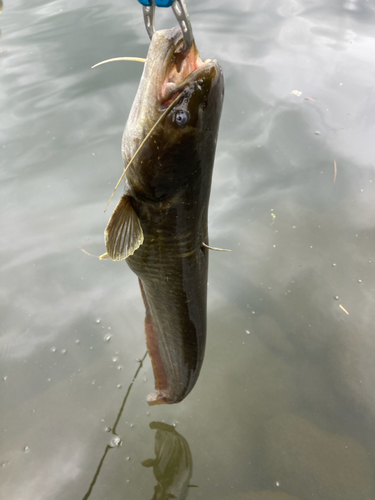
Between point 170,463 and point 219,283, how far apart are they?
4.01ft

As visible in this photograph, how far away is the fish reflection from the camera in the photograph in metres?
1.93

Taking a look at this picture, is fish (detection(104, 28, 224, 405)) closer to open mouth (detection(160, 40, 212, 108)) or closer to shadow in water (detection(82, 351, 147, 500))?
open mouth (detection(160, 40, 212, 108))

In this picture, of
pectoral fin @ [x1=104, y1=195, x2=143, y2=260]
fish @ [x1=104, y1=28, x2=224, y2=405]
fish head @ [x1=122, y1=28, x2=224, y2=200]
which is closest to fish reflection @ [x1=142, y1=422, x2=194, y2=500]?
fish @ [x1=104, y1=28, x2=224, y2=405]

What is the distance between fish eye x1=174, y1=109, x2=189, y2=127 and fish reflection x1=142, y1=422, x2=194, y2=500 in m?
A: 1.78

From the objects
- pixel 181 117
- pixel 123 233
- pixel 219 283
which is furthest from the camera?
pixel 219 283

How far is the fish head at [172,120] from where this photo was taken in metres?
1.05

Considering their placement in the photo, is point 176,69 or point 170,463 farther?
point 170,463

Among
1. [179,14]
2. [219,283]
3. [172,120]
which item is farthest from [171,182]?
[219,283]

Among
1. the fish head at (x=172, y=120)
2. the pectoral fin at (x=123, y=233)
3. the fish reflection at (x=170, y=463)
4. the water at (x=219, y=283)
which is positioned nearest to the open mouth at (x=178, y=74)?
the fish head at (x=172, y=120)

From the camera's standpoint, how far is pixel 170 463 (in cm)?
202

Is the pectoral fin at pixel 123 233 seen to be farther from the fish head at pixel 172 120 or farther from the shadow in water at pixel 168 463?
the shadow in water at pixel 168 463

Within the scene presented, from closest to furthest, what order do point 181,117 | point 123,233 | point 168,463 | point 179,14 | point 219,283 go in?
point 179,14, point 181,117, point 123,233, point 168,463, point 219,283

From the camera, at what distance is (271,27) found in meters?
4.30

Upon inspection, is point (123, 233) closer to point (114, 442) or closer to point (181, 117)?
point (181, 117)
